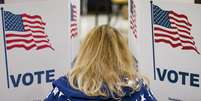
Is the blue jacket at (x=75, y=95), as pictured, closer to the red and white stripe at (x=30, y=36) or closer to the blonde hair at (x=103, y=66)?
the blonde hair at (x=103, y=66)

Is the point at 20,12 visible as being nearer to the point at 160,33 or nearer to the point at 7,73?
the point at 7,73

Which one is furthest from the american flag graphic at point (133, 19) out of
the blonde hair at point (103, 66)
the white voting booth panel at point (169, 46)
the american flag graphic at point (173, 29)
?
the blonde hair at point (103, 66)

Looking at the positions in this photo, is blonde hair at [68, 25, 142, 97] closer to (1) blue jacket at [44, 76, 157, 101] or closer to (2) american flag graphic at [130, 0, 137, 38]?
(1) blue jacket at [44, 76, 157, 101]

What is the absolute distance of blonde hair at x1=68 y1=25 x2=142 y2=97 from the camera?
7.43 feet

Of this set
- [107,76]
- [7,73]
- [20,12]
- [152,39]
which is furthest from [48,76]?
[107,76]

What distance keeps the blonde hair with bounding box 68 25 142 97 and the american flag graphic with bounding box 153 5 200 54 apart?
0.67m

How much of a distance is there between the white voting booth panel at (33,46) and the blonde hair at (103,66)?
747 mm

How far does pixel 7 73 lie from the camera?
3.03 meters

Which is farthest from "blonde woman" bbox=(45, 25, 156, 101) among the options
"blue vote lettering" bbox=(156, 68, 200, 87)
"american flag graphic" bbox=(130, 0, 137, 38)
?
"american flag graphic" bbox=(130, 0, 137, 38)

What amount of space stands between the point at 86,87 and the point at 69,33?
1.04m

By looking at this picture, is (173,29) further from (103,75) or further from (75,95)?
(75,95)

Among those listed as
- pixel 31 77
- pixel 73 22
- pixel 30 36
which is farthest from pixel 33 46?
pixel 73 22

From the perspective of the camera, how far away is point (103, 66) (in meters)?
2.32

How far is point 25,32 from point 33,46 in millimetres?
113
